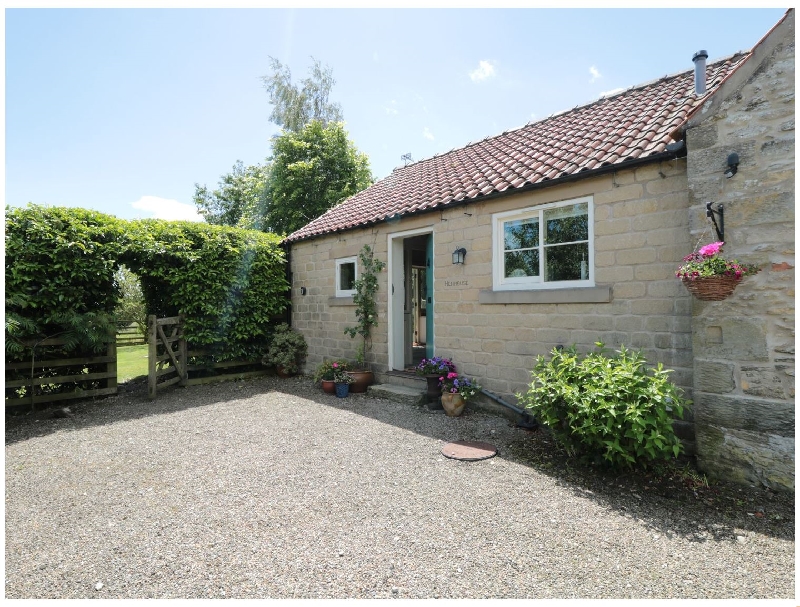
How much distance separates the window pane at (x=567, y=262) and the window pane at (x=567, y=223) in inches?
4.7

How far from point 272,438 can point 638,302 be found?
4928 millimetres

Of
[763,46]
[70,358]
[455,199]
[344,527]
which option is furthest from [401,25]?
[70,358]

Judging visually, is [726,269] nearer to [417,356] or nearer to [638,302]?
[638,302]

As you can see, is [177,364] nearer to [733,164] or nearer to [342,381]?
[342,381]

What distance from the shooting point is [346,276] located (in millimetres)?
9570

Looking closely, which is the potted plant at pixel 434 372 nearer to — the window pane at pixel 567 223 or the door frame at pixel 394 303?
the door frame at pixel 394 303

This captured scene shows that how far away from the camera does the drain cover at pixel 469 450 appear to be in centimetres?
468

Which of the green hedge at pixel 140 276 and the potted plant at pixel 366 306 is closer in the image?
the green hedge at pixel 140 276

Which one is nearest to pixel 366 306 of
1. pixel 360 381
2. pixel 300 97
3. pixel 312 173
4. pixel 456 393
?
pixel 360 381

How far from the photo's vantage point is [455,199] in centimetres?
682

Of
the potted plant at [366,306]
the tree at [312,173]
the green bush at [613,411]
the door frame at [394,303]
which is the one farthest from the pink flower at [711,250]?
the tree at [312,173]

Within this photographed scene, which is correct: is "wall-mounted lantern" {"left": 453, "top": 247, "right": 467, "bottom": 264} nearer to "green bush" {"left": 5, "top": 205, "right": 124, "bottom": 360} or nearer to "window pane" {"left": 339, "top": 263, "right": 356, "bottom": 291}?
"window pane" {"left": 339, "top": 263, "right": 356, "bottom": 291}

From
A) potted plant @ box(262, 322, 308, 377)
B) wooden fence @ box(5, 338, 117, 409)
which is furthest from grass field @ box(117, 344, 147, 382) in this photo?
potted plant @ box(262, 322, 308, 377)

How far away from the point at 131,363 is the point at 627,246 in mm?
13401
